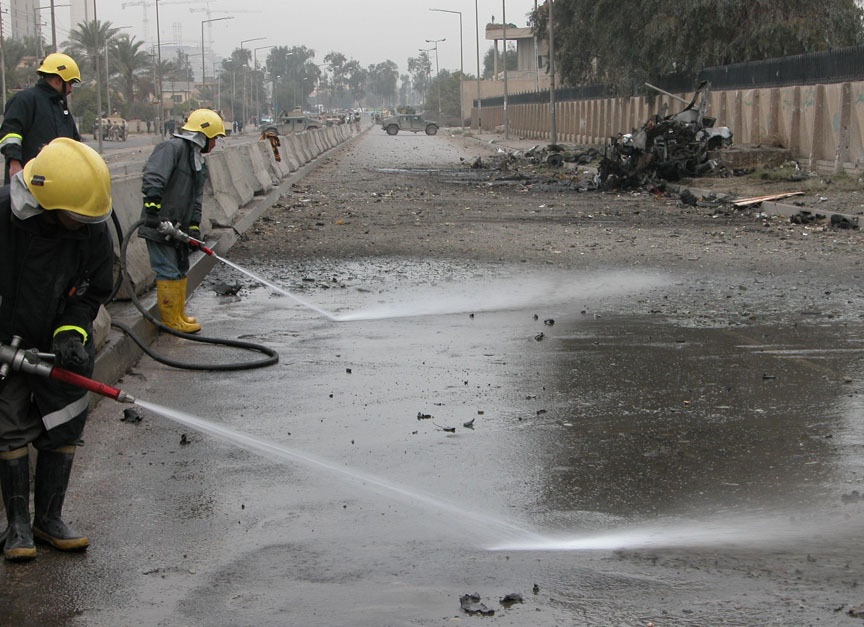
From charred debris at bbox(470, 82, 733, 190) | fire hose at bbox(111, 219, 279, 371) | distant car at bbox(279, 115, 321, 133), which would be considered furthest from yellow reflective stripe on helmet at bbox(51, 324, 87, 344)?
distant car at bbox(279, 115, 321, 133)

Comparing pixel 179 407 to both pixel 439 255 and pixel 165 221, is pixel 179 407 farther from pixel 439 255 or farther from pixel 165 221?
pixel 439 255

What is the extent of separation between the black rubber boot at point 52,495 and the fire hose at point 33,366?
36 cm

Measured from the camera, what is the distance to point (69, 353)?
14.9ft

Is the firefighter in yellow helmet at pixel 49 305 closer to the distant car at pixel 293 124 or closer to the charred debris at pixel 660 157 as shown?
the charred debris at pixel 660 157

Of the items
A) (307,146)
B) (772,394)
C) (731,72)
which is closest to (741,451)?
(772,394)

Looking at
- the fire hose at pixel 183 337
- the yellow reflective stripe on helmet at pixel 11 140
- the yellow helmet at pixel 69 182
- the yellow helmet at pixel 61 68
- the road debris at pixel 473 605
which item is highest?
the yellow helmet at pixel 61 68

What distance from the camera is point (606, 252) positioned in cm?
1463

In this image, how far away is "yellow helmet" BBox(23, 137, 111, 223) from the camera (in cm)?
441

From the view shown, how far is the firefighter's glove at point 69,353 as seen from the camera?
14.9ft

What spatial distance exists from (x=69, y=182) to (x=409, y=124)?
10040 centimetres

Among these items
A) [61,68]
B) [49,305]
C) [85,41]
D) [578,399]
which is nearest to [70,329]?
[49,305]

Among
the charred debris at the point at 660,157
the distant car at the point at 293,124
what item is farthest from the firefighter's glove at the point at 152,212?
the distant car at the point at 293,124

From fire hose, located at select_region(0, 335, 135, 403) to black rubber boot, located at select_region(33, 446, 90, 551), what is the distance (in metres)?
0.36

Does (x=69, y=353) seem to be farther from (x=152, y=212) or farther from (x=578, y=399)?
(x=152, y=212)
